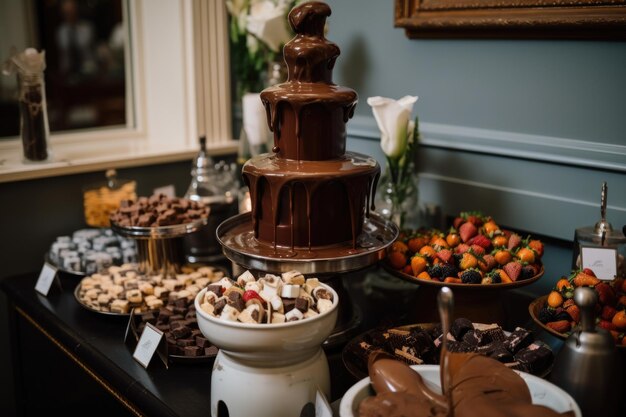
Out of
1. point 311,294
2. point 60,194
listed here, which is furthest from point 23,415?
point 311,294

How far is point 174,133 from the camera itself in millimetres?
2635

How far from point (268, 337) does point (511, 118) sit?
102 centimetres

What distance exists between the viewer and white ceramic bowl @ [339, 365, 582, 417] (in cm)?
95

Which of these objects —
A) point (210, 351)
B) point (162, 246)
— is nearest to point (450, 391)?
point (210, 351)

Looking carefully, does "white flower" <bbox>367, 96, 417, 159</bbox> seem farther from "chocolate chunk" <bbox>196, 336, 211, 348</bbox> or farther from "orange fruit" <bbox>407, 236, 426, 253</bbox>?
"chocolate chunk" <bbox>196, 336, 211, 348</bbox>

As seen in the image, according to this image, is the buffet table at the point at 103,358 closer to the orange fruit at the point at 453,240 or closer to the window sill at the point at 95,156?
the orange fruit at the point at 453,240

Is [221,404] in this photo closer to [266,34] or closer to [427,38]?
[427,38]

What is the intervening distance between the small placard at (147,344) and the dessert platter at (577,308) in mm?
751

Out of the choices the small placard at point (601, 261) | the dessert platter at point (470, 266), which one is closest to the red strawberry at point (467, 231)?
the dessert platter at point (470, 266)

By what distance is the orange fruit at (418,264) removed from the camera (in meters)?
1.46

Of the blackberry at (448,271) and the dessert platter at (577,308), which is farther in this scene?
the blackberry at (448,271)

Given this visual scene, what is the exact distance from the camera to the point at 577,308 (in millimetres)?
1264

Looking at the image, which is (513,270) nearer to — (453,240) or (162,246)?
(453,240)

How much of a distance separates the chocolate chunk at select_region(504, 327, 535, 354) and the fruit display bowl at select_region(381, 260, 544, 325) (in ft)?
0.50
